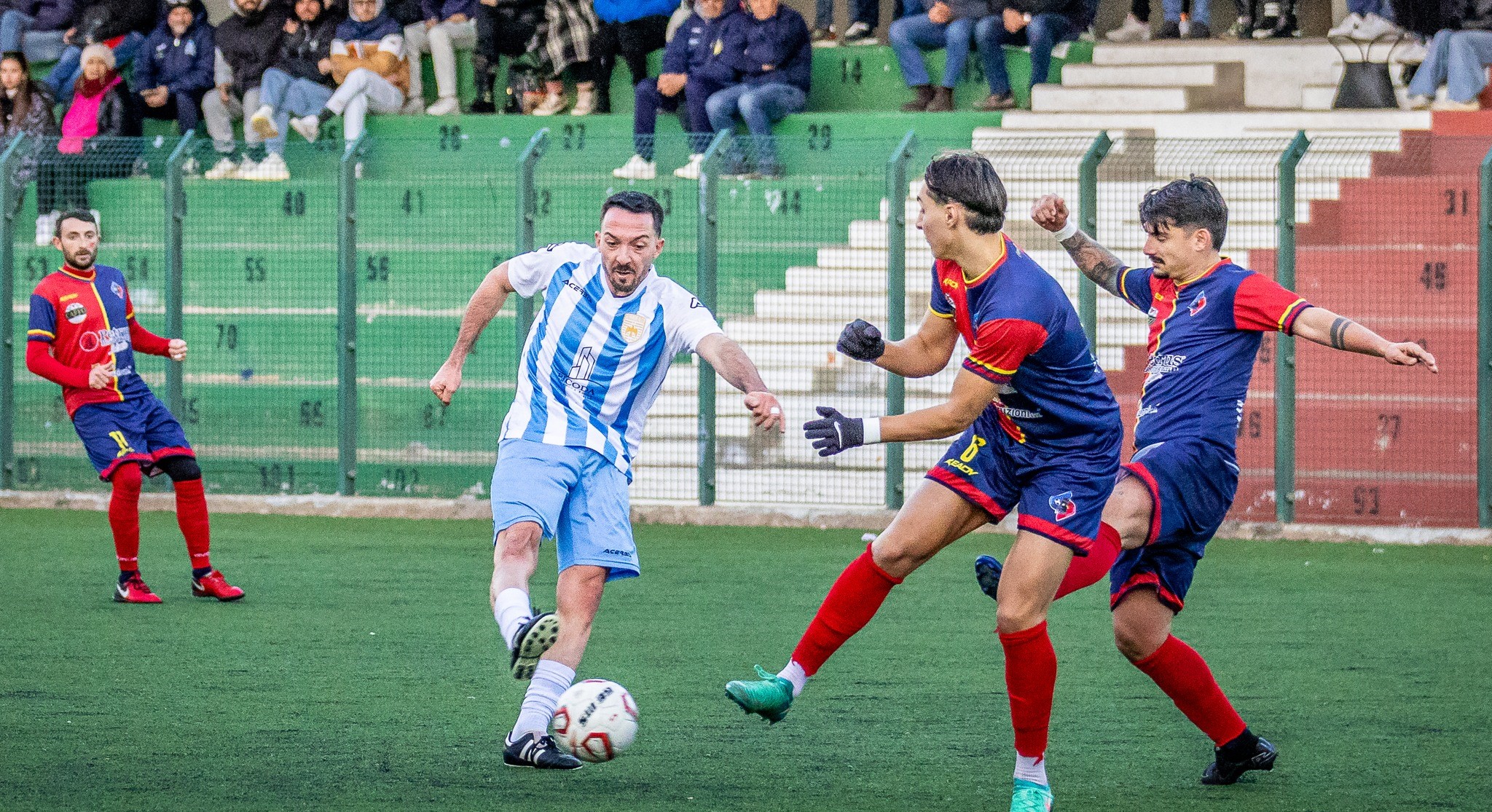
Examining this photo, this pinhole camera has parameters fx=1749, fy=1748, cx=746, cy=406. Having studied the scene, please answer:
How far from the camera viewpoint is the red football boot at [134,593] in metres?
8.25

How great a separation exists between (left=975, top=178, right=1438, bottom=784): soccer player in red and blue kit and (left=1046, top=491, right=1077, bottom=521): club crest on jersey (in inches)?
7.6

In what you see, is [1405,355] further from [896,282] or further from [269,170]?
[269,170]

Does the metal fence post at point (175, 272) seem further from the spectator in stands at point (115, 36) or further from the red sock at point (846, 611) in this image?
the red sock at point (846, 611)

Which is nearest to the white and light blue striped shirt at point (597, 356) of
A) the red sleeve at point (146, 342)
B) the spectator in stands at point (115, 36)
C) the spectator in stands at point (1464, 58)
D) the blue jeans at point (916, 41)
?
the red sleeve at point (146, 342)

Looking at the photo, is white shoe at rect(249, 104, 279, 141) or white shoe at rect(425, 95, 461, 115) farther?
white shoe at rect(425, 95, 461, 115)

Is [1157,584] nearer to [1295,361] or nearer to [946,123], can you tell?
[1295,361]

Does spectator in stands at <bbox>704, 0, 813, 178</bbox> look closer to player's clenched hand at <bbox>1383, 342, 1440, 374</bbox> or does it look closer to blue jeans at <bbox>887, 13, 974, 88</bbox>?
blue jeans at <bbox>887, 13, 974, 88</bbox>

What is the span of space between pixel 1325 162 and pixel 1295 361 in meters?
1.37

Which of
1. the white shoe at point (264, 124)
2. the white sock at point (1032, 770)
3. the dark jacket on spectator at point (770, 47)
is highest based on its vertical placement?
the dark jacket on spectator at point (770, 47)

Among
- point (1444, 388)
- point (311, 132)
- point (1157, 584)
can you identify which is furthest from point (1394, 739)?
point (311, 132)

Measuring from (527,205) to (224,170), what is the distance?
98.7 inches

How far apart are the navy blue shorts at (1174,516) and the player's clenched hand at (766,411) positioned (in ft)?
3.73

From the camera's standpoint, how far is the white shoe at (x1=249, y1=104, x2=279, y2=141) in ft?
46.4

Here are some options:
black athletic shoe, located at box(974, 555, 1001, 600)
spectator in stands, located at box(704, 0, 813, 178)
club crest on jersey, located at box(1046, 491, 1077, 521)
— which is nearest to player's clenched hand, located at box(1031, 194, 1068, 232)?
club crest on jersey, located at box(1046, 491, 1077, 521)
